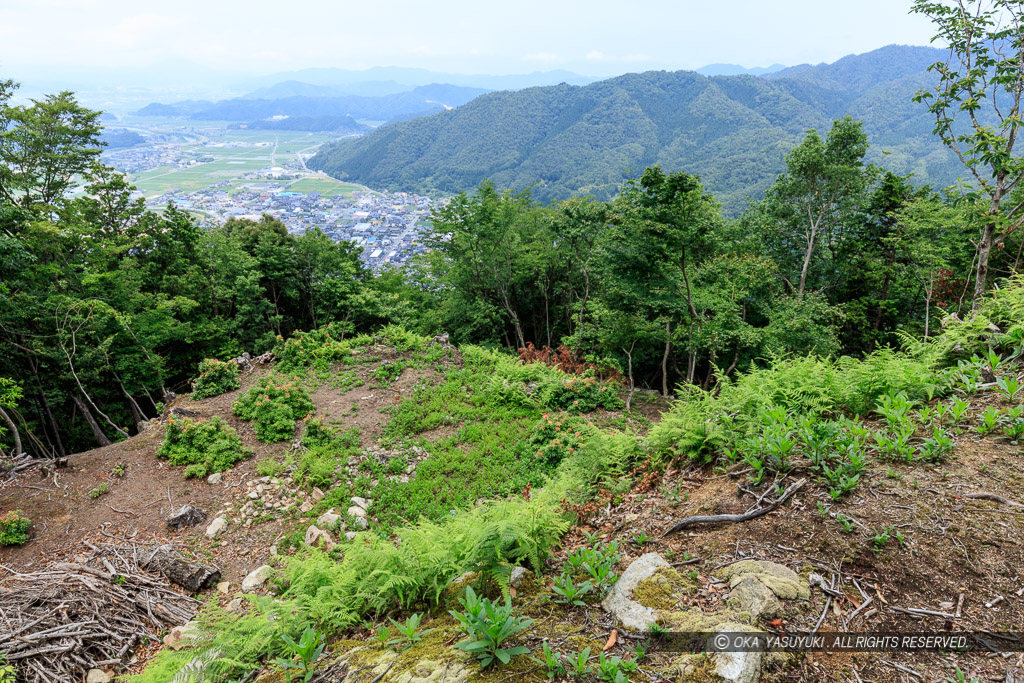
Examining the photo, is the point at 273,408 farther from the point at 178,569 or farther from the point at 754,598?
the point at 754,598

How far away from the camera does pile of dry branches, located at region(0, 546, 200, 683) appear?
14.2 feet

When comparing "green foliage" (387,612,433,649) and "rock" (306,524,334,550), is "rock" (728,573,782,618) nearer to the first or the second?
"green foliage" (387,612,433,649)

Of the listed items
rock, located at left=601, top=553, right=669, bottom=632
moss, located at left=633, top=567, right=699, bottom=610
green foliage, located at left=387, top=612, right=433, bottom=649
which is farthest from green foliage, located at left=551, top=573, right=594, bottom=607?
green foliage, located at left=387, top=612, right=433, bottom=649

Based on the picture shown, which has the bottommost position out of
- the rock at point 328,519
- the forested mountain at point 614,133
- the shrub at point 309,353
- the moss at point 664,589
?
the rock at point 328,519

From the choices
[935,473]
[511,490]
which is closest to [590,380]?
[511,490]

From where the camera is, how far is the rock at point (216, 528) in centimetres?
695

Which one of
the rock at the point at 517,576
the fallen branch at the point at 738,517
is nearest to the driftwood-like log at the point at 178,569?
the rock at the point at 517,576

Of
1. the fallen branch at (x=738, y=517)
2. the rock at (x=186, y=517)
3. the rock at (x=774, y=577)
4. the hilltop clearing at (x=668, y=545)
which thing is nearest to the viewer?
the hilltop clearing at (x=668, y=545)

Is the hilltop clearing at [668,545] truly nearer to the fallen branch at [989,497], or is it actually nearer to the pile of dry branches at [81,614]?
the fallen branch at [989,497]

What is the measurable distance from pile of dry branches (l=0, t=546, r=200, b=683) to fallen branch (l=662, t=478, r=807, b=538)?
5.71 m

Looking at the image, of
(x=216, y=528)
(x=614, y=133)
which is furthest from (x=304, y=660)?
(x=614, y=133)

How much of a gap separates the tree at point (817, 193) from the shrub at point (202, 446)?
19.1 metres

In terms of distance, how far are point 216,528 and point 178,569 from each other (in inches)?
49.3

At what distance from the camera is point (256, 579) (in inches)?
236
